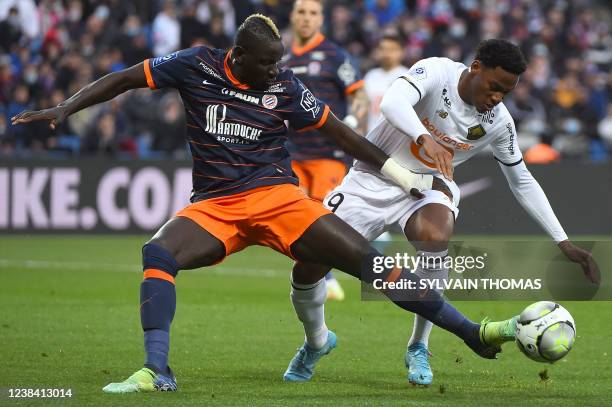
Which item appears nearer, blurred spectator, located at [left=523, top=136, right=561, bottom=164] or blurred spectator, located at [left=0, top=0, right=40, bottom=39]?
blurred spectator, located at [left=523, top=136, right=561, bottom=164]

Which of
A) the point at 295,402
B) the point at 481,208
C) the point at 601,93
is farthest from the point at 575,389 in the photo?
the point at 601,93

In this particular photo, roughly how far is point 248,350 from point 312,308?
48.8 inches

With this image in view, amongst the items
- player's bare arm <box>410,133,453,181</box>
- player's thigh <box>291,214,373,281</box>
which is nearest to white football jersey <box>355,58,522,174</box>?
player's bare arm <box>410,133,453,181</box>

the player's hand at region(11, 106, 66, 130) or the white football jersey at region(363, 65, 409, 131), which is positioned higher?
the player's hand at region(11, 106, 66, 130)

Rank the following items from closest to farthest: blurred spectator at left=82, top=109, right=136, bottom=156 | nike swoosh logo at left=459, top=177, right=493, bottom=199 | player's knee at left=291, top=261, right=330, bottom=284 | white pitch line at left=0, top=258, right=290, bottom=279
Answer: player's knee at left=291, top=261, right=330, bottom=284 < white pitch line at left=0, top=258, right=290, bottom=279 < nike swoosh logo at left=459, top=177, right=493, bottom=199 < blurred spectator at left=82, top=109, right=136, bottom=156

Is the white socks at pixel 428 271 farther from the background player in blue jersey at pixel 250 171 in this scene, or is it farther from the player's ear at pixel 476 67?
the player's ear at pixel 476 67

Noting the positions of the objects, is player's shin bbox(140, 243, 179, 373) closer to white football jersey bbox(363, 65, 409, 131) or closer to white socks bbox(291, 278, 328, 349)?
white socks bbox(291, 278, 328, 349)

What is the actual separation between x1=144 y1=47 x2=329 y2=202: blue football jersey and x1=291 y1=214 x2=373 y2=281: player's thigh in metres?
0.41

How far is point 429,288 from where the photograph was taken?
6.62 meters

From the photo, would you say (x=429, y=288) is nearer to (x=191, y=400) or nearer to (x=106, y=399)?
(x=191, y=400)

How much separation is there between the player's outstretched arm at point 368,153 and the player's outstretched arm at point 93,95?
1147mm

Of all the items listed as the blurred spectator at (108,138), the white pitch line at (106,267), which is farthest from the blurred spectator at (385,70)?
→ the blurred spectator at (108,138)

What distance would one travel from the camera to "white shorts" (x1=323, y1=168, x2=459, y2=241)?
738 centimetres

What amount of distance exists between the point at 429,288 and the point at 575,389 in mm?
1031
